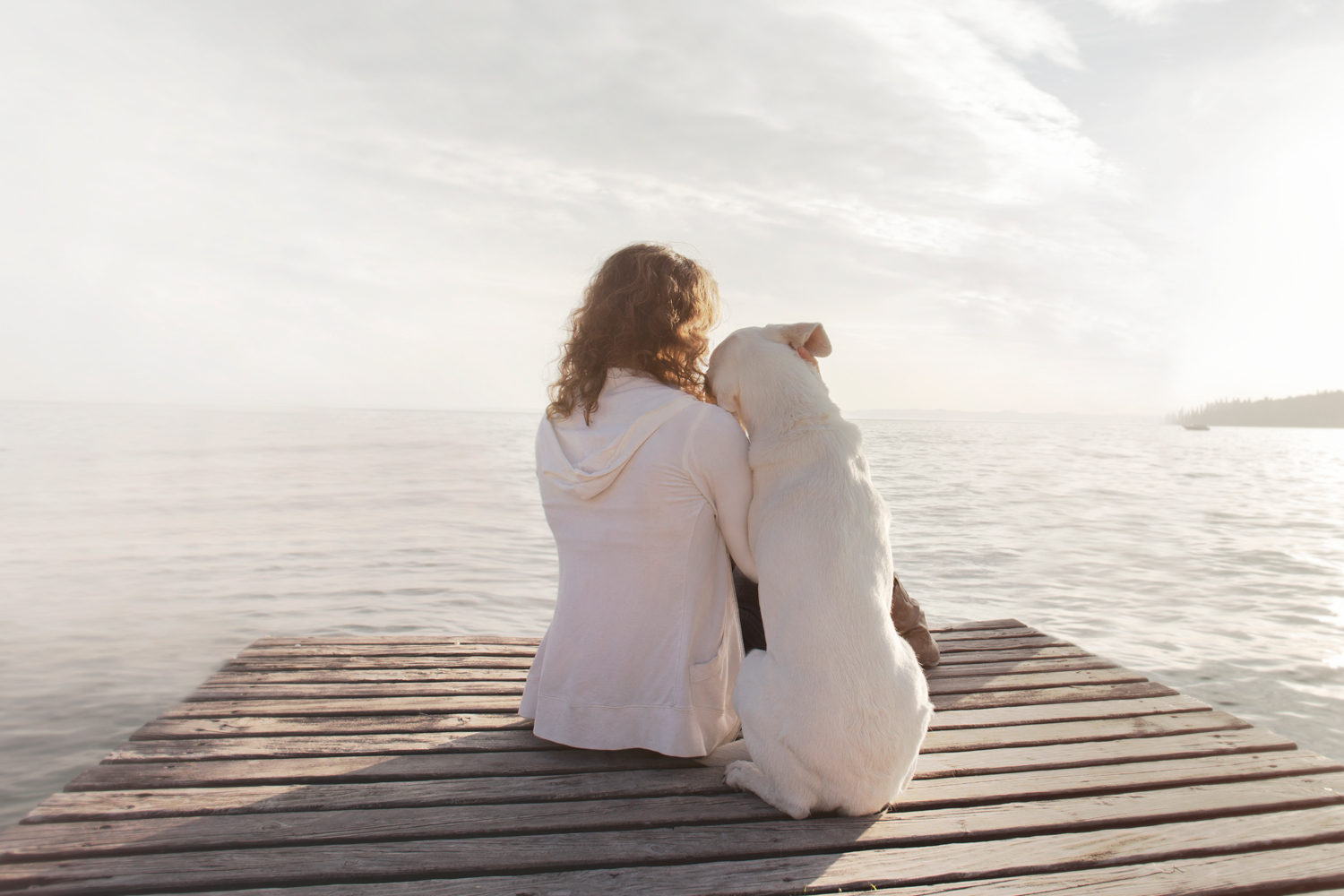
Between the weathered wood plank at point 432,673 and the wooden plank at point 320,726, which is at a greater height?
the wooden plank at point 320,726

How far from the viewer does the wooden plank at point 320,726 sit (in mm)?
2938

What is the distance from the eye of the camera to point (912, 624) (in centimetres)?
367

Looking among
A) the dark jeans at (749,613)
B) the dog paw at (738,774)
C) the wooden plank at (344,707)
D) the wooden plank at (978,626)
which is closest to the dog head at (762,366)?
the dark jeans at (749,613)

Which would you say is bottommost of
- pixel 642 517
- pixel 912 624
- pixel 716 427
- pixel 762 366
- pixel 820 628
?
pixel 912 624

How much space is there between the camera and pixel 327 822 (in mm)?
2250

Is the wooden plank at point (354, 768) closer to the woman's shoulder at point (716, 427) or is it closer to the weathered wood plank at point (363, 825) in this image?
the weathered wood plank at point (363, 825)

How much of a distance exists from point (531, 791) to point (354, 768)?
66cm

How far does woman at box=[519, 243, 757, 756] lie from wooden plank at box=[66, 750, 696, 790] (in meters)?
0.09

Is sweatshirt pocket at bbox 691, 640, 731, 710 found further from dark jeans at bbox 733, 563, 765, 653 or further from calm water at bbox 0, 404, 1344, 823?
calm water at bbox 0, 404, 1344, 823

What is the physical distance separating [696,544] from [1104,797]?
5.20 feet

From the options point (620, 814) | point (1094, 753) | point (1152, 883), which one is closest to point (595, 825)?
point (620, 814)

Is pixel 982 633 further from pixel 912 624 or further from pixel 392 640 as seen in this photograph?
pixel 392 640

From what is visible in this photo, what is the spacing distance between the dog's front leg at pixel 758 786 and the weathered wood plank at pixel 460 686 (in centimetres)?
139

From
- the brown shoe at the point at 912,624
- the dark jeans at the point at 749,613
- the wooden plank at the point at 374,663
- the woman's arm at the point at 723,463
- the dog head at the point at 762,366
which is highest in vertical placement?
the dog head at the point at 762,366
